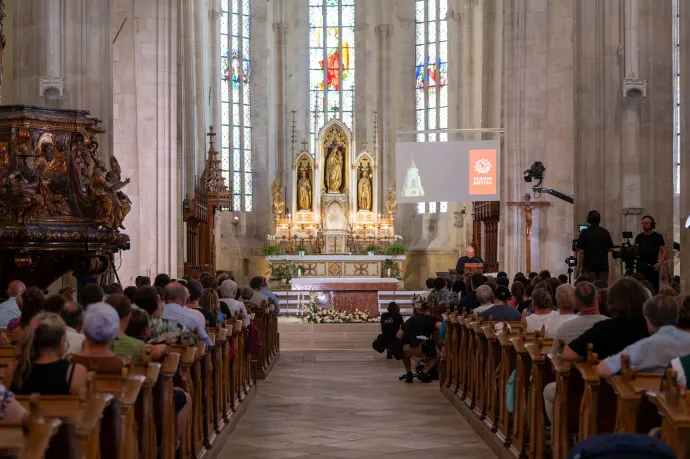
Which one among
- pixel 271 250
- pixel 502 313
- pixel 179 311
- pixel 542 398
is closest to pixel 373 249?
pixel 271 250

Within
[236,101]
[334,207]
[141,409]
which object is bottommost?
[141,409]

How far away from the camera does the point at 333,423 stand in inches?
373

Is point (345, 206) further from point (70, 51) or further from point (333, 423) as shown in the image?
point (333, 423)

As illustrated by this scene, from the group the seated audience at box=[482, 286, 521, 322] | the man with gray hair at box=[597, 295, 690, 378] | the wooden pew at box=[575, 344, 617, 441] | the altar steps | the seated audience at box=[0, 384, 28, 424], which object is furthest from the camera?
the altar steps

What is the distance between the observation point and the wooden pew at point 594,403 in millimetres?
5430

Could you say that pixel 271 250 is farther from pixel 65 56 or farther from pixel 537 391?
pixel 537 391

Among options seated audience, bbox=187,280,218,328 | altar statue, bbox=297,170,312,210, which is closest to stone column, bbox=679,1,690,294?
seated audience, bbox=187,280,218,328

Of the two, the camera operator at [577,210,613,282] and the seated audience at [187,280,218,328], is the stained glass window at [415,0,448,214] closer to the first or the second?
the camera operator at [577,210,613,282]

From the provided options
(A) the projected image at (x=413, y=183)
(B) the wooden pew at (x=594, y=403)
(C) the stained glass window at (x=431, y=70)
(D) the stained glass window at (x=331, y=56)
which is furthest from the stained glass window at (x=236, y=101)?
(B) the wooden pew at (x=594, y=403)

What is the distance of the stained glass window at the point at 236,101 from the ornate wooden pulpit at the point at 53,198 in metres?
18.5

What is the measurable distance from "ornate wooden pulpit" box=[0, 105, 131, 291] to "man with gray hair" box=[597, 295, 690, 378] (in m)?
6.60

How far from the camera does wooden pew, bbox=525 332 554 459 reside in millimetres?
6594

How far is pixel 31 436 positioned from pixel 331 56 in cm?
2850

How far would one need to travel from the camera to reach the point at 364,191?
27.0 m
